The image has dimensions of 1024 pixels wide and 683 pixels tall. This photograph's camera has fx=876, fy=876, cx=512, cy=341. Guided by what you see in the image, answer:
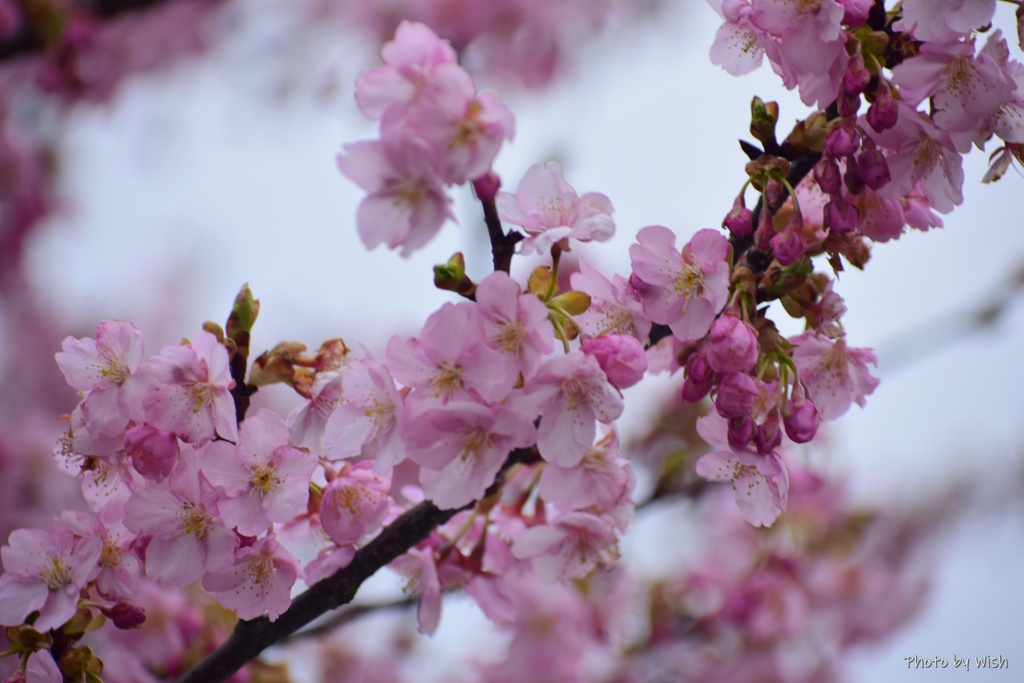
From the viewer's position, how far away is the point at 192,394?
853mm

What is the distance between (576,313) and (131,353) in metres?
0.45

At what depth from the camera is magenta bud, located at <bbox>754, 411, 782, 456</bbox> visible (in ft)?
2.87

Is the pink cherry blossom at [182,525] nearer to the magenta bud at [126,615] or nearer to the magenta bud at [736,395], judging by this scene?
the magenta bud at [126,615]

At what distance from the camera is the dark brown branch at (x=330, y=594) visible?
93 centimetres

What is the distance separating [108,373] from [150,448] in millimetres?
102

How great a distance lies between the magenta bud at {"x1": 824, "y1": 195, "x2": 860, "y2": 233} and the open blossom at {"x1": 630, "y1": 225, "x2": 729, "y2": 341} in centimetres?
11

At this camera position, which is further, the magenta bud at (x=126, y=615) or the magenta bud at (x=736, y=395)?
the magenta bud at (x=126, y=615)

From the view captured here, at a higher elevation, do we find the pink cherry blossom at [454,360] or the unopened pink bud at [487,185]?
the unopened pink bud at [487,185]

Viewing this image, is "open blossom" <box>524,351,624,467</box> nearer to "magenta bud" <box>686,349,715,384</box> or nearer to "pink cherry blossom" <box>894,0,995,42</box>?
"magenta bud" <box>686,349,715,384</box>

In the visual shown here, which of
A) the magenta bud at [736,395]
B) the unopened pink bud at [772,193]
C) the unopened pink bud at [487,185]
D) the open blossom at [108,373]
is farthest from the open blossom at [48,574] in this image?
the unopened pink bud at [772,193]

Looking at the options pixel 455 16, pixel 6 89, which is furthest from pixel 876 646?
pixel 6 89

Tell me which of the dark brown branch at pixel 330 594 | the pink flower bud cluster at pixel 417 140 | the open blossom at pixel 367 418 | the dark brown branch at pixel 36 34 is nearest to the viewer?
the pink flower bud cluster at pixel 417 140

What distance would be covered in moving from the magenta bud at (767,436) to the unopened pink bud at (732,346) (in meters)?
0.09

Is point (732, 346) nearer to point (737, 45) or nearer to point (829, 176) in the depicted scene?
point (829, 176)
